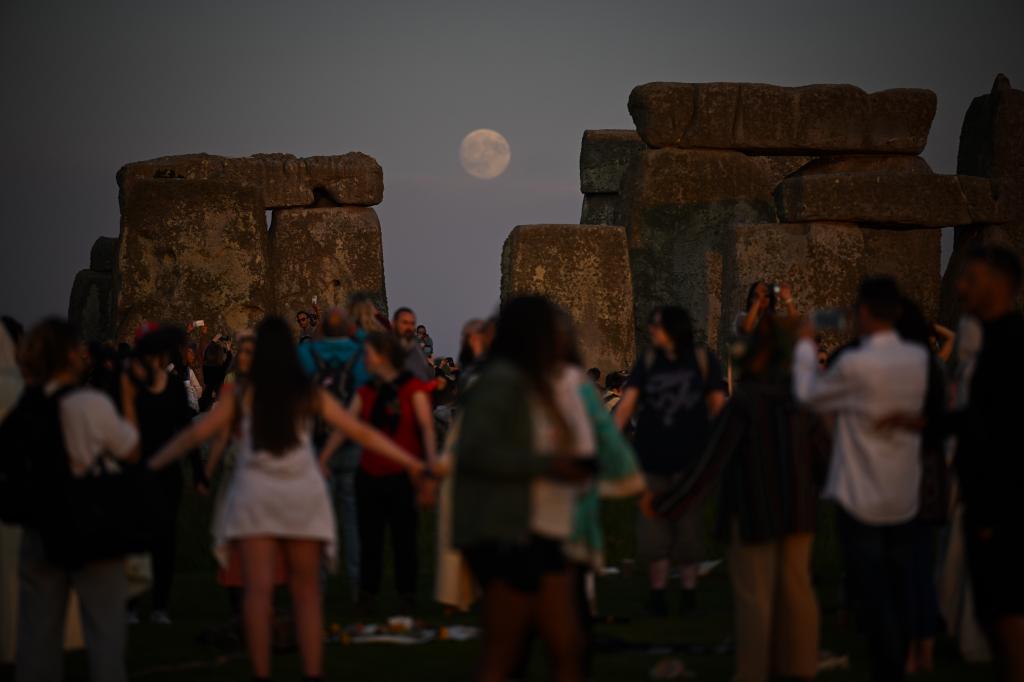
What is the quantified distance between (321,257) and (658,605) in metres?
21.0

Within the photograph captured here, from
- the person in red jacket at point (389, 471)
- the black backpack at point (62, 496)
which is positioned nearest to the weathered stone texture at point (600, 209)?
the person in red jacket at point (389, 471)

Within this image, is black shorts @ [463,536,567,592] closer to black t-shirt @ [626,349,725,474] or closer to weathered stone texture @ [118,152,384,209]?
black t-shirt @ [626,349,725,474]

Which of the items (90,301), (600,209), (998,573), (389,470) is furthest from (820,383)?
(90,301)

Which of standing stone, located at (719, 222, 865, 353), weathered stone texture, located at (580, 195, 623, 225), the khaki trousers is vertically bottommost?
the khaki trousers

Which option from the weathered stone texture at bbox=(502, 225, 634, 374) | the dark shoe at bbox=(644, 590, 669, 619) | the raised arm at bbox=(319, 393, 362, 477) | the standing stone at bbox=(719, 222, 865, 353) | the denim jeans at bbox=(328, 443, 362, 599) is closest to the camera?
the raised arm at bbox=(319, 393, 362, 477)

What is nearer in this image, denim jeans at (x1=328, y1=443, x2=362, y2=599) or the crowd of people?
the crowd of people

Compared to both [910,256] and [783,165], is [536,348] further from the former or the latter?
[783,165]

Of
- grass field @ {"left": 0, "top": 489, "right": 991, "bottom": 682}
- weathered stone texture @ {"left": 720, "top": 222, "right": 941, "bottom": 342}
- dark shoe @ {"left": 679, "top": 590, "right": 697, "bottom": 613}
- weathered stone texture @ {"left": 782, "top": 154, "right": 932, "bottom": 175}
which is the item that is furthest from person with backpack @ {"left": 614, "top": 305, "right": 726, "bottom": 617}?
weathered stone texture @ {"left": 782, "top": 154, "right": 932, "bottom": 175}

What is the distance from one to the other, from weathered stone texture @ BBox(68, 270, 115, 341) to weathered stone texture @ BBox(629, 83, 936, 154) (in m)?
14.8

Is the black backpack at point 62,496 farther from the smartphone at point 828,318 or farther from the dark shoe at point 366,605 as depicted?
the dark shoe at point 366,605

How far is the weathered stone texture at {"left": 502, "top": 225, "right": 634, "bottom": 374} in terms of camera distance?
70.2ft

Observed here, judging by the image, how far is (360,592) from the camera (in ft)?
34.6

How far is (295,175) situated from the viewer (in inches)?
1205

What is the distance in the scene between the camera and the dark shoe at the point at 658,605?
1023 centimetres
